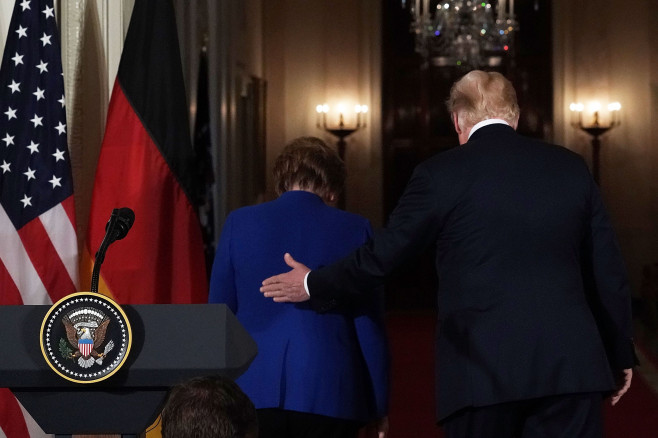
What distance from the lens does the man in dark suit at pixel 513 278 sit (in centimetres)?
286

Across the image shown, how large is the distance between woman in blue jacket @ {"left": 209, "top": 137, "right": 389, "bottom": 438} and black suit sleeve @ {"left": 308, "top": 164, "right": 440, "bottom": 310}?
5.2 inches

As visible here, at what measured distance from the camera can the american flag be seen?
468 centimetres

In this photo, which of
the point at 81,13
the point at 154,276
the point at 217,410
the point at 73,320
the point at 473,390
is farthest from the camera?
the point at 81,13

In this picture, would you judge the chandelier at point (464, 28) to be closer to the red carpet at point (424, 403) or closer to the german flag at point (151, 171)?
the red carpet at point (424, 403)

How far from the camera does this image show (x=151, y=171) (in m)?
5.08

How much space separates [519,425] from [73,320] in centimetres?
149

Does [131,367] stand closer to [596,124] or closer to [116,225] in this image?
[116,225]

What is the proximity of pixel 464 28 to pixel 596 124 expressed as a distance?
3.38 meters

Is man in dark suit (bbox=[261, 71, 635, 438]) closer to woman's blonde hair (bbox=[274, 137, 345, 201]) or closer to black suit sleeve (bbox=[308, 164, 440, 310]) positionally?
black suit sleeve (bbox=[308, 164, 440, 310])

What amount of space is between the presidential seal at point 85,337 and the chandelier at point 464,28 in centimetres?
921

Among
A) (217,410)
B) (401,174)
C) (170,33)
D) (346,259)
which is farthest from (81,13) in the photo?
(401,174)

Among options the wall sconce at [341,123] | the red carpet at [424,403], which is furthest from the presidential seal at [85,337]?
the wall sconce at [341,123]

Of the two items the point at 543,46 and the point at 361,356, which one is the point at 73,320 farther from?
the point at 543,46

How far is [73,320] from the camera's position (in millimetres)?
1994
